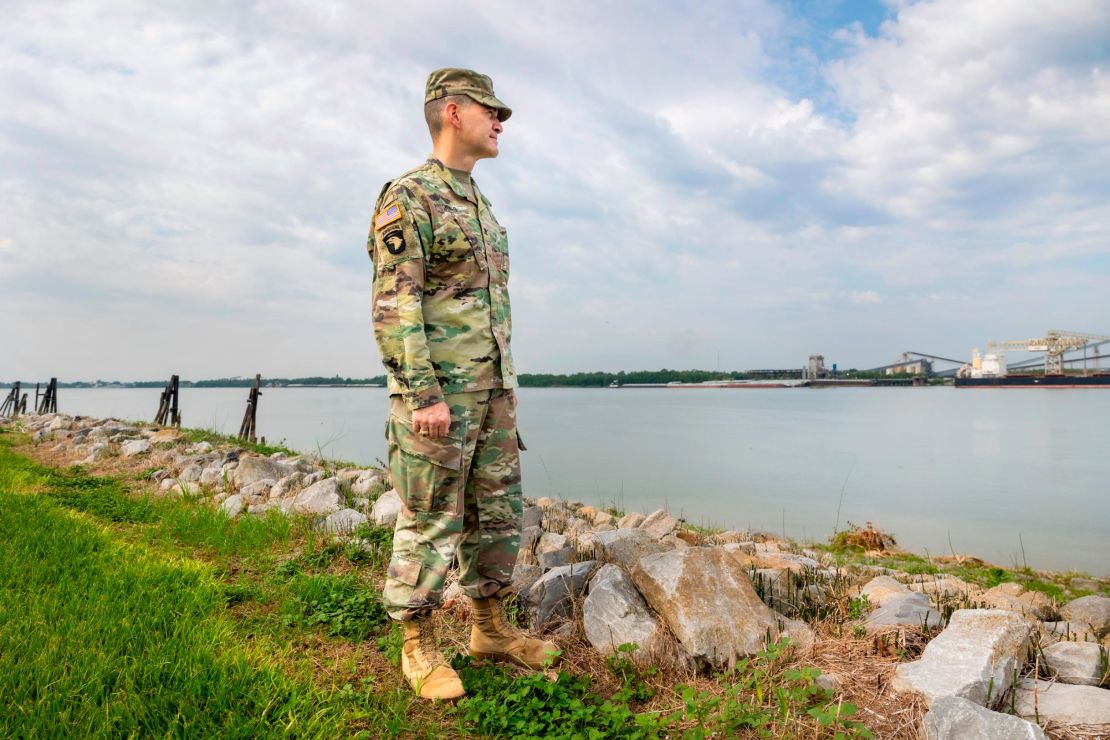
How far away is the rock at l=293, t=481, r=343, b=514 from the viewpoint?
5066 millimetres

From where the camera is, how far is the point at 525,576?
11.0 feet

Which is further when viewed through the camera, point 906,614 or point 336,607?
point 336,607

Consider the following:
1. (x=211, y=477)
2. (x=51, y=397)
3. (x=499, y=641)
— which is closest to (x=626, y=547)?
(x=499, y=641)

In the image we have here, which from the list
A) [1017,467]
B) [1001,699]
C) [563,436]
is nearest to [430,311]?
[1001,699]

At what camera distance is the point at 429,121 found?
8.62 ft

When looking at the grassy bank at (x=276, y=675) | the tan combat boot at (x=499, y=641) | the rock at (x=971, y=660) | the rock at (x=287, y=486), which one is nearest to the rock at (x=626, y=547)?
the grassy bank at (x=276, y=675)

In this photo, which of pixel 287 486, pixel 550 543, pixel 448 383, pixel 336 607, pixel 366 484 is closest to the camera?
pixel 448 383

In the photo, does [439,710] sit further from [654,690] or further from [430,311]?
[430,311]

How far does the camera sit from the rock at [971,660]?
6.97 feet

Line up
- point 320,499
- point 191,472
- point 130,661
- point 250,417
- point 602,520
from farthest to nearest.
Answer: point 250,417, point 602,520, point 191,472, point 320,499, point 130,661

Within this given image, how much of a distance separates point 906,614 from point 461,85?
3002 millimetres

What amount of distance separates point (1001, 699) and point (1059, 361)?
76193mm

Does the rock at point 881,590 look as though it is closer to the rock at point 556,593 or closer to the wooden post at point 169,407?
the rock at point 556,593

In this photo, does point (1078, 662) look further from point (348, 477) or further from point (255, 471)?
point (255, 471)
